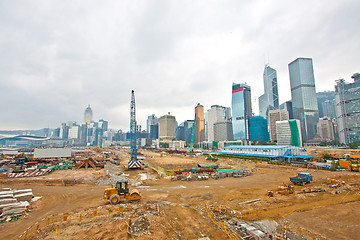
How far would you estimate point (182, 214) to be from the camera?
16141 mm

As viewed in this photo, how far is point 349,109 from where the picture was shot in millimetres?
155250

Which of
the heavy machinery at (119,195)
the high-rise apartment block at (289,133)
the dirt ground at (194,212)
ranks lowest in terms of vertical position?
the dirt ground at (194,212)

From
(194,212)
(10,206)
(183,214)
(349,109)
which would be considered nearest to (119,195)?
(183,214)

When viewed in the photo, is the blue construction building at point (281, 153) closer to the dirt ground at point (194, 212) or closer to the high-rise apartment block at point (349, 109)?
the dirt ground at point (194, 212)

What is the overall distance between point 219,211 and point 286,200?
30.1ft

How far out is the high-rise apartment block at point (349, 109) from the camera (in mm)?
150375

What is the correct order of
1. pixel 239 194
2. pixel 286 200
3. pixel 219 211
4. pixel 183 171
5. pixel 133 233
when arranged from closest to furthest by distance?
pixel 133 233, pixel 219 211, pixel 286 200, pixel 239 194, pixel 183 171

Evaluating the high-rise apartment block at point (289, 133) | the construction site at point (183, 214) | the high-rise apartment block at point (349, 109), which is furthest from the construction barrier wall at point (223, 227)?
the high-rise apartment block at point (349, 109)

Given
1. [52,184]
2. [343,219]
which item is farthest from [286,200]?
[52,184]

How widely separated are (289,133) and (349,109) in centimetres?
5400

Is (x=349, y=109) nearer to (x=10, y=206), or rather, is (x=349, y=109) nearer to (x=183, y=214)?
(x=183, y=214)

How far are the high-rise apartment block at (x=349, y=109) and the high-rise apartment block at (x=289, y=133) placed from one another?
37.9m

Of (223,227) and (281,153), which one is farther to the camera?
(281,153)

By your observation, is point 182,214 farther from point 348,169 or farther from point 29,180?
point 348,169
